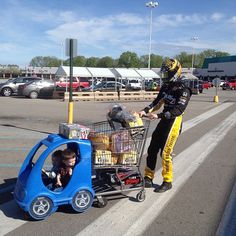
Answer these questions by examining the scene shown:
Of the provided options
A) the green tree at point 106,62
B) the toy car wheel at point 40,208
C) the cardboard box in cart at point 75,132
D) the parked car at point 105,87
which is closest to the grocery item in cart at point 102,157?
the cardboard box in cart at point 75,132

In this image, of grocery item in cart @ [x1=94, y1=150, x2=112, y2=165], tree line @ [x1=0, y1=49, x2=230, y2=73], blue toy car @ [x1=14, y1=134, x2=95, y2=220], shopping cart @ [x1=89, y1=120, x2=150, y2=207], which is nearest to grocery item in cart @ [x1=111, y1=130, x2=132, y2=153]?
shopping cart @ [x1=89, y1=120, x2=150, y2=207]

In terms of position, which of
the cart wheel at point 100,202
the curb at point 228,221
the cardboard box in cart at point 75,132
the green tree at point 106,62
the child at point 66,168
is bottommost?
the curb at point 228,221

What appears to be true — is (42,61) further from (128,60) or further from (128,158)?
(128,158)

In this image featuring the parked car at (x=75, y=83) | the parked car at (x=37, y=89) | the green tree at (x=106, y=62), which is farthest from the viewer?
the green tree at (x=106, y=62)

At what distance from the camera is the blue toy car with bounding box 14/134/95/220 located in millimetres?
4379

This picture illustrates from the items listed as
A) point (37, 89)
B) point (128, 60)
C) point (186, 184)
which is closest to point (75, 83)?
point (37, 89)

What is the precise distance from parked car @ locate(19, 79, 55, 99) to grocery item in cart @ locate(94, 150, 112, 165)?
23917mm

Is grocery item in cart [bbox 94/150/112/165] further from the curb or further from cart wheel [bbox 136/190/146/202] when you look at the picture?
the curb

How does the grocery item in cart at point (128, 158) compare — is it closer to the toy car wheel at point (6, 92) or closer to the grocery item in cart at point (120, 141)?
the grocery item in cart at point (120, 141)

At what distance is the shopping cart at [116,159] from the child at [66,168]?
0.96ft

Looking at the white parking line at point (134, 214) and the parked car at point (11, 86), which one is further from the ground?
the parked car at point (11, 86)

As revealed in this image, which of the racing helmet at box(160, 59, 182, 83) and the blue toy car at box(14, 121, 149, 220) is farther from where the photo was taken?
the racing helmet at box(160, 59, 182, 83)

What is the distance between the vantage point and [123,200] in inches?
207

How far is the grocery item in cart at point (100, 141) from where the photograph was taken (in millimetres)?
4836
